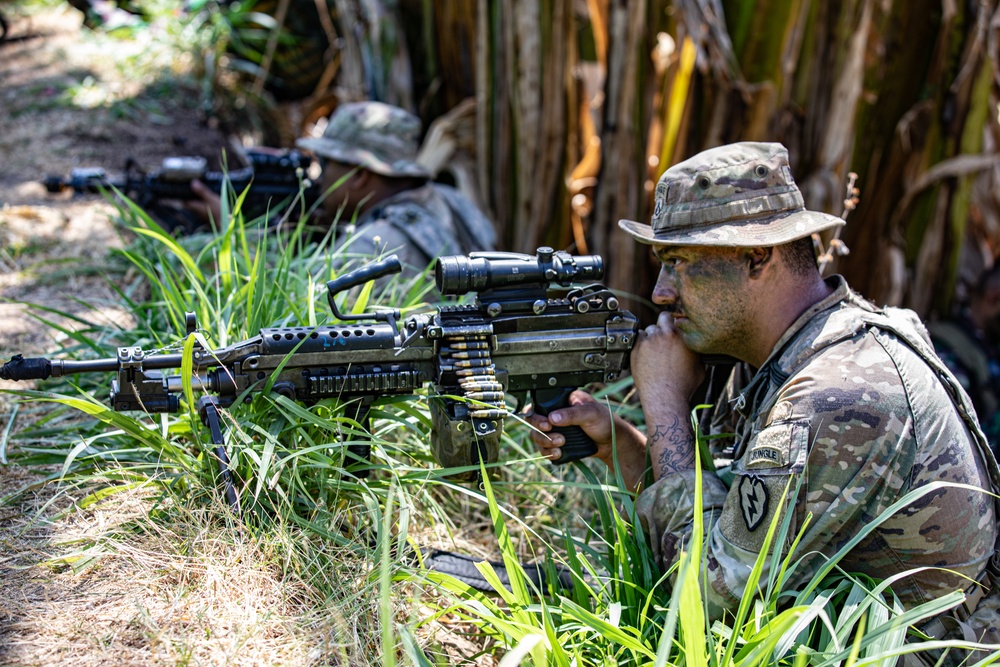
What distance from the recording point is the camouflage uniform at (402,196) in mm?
5004

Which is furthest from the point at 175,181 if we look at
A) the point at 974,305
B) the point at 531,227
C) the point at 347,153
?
the point at 974,305

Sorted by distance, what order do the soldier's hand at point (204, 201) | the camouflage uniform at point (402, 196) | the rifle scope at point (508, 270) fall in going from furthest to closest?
1. the soldier's hand at point (204, 201)
2. the camouflage uniform at point (402, 196)
3. the rifle scope at point (508, 270)

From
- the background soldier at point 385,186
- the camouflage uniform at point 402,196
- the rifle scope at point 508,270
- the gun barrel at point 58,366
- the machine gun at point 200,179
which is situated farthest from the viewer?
the machine gun at point 200,179

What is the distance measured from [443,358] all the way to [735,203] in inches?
42.3

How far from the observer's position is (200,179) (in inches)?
222

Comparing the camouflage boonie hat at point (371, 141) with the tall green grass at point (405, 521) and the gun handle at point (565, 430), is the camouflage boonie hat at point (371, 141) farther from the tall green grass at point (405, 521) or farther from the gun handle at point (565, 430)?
the gun handle at point (565, 430)

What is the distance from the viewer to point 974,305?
22.9ft

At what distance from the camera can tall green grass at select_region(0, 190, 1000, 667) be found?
218 centimetres

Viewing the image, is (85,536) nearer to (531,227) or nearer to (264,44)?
(531,227)

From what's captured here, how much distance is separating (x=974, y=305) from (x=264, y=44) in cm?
694

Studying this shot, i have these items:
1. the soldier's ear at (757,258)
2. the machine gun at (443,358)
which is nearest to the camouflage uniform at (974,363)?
the soldier's ear at (757,258)

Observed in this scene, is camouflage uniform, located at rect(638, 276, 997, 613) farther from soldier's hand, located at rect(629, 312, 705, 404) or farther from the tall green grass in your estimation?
soldier's hand, located at rect(629, 312, 705, 404)

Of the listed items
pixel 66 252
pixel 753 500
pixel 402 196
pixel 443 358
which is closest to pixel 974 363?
pixel 402 196

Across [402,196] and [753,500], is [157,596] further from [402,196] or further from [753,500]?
[402,196]
